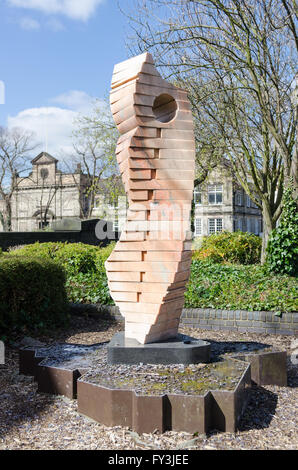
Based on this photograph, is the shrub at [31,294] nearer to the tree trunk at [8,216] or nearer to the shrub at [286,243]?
the shrub at [286,243]

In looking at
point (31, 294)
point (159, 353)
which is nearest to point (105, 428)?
point (159, 353)

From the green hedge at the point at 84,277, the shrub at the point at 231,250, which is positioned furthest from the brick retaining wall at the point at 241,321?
the shrub at the point at 231,250

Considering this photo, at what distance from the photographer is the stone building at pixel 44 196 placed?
45.2 metres

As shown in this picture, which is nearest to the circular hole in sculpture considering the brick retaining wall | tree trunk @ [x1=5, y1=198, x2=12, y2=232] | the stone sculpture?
the stone sculpture

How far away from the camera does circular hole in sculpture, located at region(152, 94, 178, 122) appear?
4.79m

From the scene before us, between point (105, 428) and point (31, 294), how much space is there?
3965mm

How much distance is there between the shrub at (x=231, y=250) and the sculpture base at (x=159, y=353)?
1015 cm

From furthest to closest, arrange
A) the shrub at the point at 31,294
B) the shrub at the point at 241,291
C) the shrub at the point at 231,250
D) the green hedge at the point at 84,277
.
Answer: the shrub at the point at 231,250
the green hedge at the point at 84,277
the shrub at the point at 241,291
the shrub at the point at 31,294

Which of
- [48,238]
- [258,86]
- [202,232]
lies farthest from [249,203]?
[258,86]

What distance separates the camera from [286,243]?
10078 millimetres

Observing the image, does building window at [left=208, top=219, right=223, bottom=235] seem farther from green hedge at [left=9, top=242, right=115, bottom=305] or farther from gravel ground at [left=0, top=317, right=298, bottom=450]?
gravel ground at [left=0, top=317, right=298, bottom=450]

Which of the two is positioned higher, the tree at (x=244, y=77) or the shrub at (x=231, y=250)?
the tree at (x=244, y=77)
